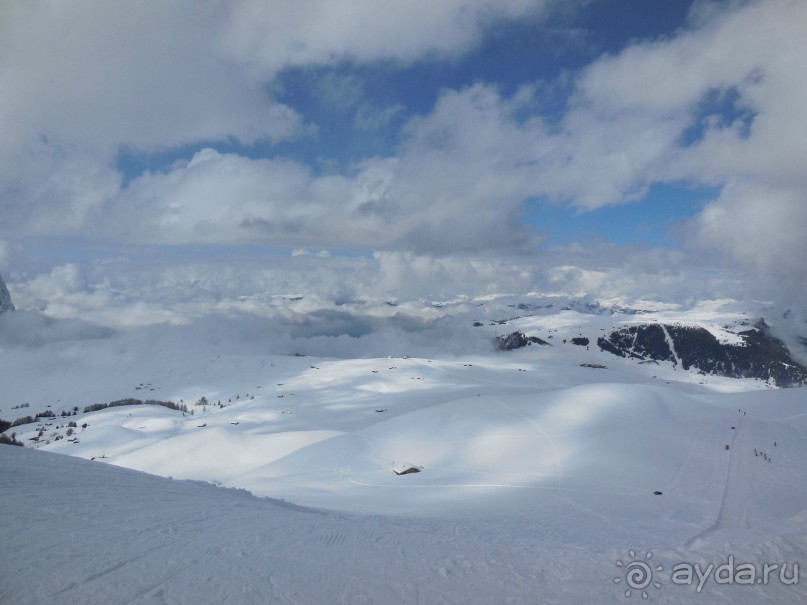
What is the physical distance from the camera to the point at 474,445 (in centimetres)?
3728

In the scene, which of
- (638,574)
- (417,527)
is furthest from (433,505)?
(638,574)

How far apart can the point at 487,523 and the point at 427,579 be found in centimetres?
831

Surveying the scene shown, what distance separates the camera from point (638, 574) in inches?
338

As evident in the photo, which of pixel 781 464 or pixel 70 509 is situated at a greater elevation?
pixel 70 509

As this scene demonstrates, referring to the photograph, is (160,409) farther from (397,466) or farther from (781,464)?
(781,464)

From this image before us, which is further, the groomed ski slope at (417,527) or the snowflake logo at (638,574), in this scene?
the snowflake logo at (638,574)

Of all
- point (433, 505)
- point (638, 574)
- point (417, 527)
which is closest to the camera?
point (638, 574)

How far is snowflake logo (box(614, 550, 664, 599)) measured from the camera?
8.03m

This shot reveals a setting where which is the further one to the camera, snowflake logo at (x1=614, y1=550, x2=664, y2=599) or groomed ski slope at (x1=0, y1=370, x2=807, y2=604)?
snowflake logo at (x1=614, y1=550, x2=664, y2=599)

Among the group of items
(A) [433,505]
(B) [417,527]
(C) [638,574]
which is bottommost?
(A) [433,505]

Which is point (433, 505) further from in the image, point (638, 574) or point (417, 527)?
point (638, 574)

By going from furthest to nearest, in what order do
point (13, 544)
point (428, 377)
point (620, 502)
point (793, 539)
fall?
point (428, 377), point (620, 502), point (793, 539), point (13, 544)

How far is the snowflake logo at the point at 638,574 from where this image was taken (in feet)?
26.4

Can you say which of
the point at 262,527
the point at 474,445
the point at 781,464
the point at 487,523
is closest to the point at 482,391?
the point at 474,445
